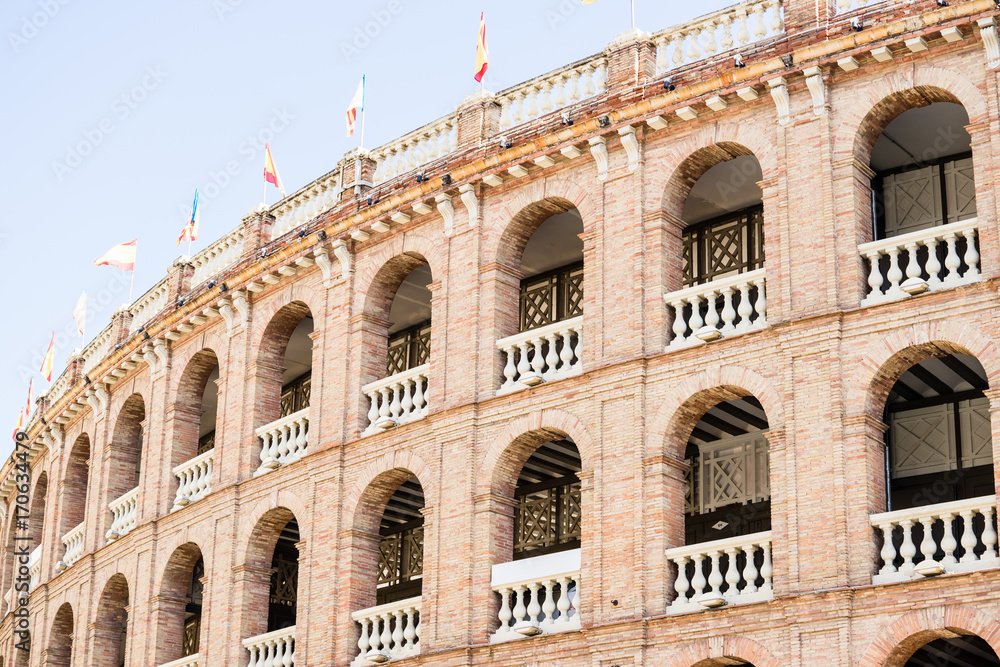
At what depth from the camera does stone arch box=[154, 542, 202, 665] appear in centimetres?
3478

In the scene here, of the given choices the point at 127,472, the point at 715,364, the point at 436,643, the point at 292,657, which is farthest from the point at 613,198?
the point at 127,472

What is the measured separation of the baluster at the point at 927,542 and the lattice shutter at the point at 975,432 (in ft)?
13.9

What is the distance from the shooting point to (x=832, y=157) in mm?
25156

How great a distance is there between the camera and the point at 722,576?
2514cm

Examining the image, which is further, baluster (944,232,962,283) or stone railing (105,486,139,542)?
stone railing (105,486,139,542)

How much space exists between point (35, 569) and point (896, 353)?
27815mm

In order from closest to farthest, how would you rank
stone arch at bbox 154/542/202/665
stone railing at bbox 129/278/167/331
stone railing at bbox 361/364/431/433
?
stone railing at bbox 361/364/431/433 → stone arch at bbox 154/542/202/665 → stone railing at bbox 129/278/167/331

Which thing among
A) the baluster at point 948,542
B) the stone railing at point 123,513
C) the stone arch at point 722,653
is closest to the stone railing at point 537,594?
the stone arch at point 722,653

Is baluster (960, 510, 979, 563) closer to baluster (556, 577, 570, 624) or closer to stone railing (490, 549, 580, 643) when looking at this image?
stone railing (490, 549, 580, 643)

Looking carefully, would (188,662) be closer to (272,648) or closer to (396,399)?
(272,648)

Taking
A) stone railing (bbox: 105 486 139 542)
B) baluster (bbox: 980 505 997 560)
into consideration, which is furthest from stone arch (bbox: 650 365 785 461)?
stone railing (bbox: 105 486 139 542)

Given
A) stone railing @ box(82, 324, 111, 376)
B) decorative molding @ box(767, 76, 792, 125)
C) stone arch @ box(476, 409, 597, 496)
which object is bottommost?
stone arch @ box(476, 409, 597, 496)

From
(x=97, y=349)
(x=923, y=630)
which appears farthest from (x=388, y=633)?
(x=97, y=349)

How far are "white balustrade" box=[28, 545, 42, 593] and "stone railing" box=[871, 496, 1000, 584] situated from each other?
26.6 m
